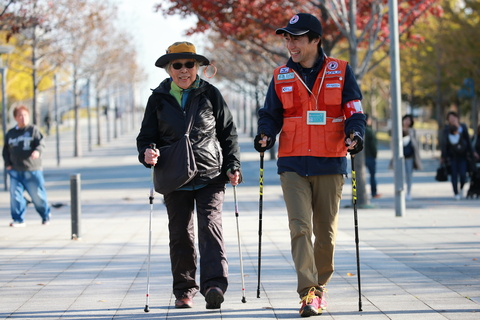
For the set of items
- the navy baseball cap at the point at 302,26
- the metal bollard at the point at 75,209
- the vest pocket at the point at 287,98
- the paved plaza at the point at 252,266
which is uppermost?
the navy baseball cap at the point at 302,26

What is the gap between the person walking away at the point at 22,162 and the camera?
12.0 m

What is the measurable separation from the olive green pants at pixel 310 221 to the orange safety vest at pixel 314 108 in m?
0.20

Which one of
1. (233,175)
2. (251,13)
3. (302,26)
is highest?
(251,13)

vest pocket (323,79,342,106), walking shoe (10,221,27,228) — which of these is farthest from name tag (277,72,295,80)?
walking shoe (10,221,27,228)

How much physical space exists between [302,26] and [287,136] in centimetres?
80

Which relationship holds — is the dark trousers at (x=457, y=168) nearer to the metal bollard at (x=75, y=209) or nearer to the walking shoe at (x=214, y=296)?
the metal bollard at (x=75, y=209)

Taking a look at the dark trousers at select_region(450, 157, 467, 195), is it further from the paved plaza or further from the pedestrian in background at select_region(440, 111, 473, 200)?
the paved plaza

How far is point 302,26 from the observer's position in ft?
18.2

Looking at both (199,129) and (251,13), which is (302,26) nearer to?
(199,129)

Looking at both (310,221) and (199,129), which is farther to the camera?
(199,129)

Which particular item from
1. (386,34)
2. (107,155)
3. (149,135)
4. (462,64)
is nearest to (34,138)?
(149,135)

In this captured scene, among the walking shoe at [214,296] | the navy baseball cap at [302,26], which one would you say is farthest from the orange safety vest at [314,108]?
the walking shoe at [214,296]

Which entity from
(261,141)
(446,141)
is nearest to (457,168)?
(446,141)

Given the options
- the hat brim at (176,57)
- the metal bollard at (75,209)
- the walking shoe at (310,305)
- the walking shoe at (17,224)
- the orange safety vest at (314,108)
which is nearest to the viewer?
the walking shoe at (310,305)
